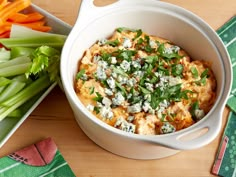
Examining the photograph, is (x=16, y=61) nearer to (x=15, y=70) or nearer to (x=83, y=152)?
(x=15, y=70)

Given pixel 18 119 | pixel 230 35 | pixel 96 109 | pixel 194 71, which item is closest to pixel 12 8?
pixel 18 119

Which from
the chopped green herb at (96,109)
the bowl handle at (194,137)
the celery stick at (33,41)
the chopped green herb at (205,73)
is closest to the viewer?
the bowl handle at (194,137)

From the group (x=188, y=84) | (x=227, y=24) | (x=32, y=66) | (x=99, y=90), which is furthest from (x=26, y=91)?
(x=227, y=24)

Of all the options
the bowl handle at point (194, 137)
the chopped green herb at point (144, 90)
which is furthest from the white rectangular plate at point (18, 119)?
the bowl handle at point (194, 137)

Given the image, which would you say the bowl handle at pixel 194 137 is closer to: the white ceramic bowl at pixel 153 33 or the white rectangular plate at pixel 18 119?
the white ceramic bowl at pixel 153 33

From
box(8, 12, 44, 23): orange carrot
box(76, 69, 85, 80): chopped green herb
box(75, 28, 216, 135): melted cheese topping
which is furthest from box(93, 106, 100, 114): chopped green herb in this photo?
box(8, 12, 44, 23): orange carrot

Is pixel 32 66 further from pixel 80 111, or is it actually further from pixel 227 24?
pixel 227 24

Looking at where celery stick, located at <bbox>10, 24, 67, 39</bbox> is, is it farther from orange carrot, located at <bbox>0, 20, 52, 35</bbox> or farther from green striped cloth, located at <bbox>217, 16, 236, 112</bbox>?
green striped cloth, located at <bbox>217, 16, 236, 112</bbox>
